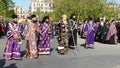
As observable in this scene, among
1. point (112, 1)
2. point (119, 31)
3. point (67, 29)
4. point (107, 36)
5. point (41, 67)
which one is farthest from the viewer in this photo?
point (112, 1)

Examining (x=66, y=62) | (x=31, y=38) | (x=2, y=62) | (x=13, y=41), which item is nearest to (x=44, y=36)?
(x=31, y=38)

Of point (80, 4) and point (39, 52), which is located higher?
point (80, 4)

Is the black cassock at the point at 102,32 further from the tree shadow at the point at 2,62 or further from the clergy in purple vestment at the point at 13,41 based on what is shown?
the tree shadow at the point at 2,62

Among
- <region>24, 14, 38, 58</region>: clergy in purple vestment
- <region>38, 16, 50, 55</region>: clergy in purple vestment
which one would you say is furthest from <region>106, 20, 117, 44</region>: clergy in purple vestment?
<region>24, 14, 38, 58</region>: clergy in purple vestment

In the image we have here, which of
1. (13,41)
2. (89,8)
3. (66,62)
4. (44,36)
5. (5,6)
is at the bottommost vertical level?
(66,62)

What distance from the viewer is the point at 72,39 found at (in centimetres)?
1855

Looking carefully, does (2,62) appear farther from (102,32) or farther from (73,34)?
(102,32)

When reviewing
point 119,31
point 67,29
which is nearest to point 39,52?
point 67,29

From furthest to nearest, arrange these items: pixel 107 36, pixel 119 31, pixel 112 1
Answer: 1. pixel 112 1
2. pixel 119 31
3. pixel 107 36

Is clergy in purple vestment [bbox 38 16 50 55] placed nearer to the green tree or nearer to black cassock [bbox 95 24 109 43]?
black cassock [bbox 95 24 109 43]

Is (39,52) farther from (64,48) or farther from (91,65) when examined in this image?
(91,65)

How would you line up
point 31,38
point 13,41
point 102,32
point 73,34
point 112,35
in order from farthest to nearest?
point 102,32, point 112,35, point 73,34, point 31,38, point 13,41

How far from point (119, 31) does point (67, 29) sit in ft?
30.2

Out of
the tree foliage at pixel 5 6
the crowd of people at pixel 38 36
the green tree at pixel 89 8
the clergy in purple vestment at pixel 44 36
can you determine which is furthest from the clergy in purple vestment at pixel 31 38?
the green tree at pixel 89 8
